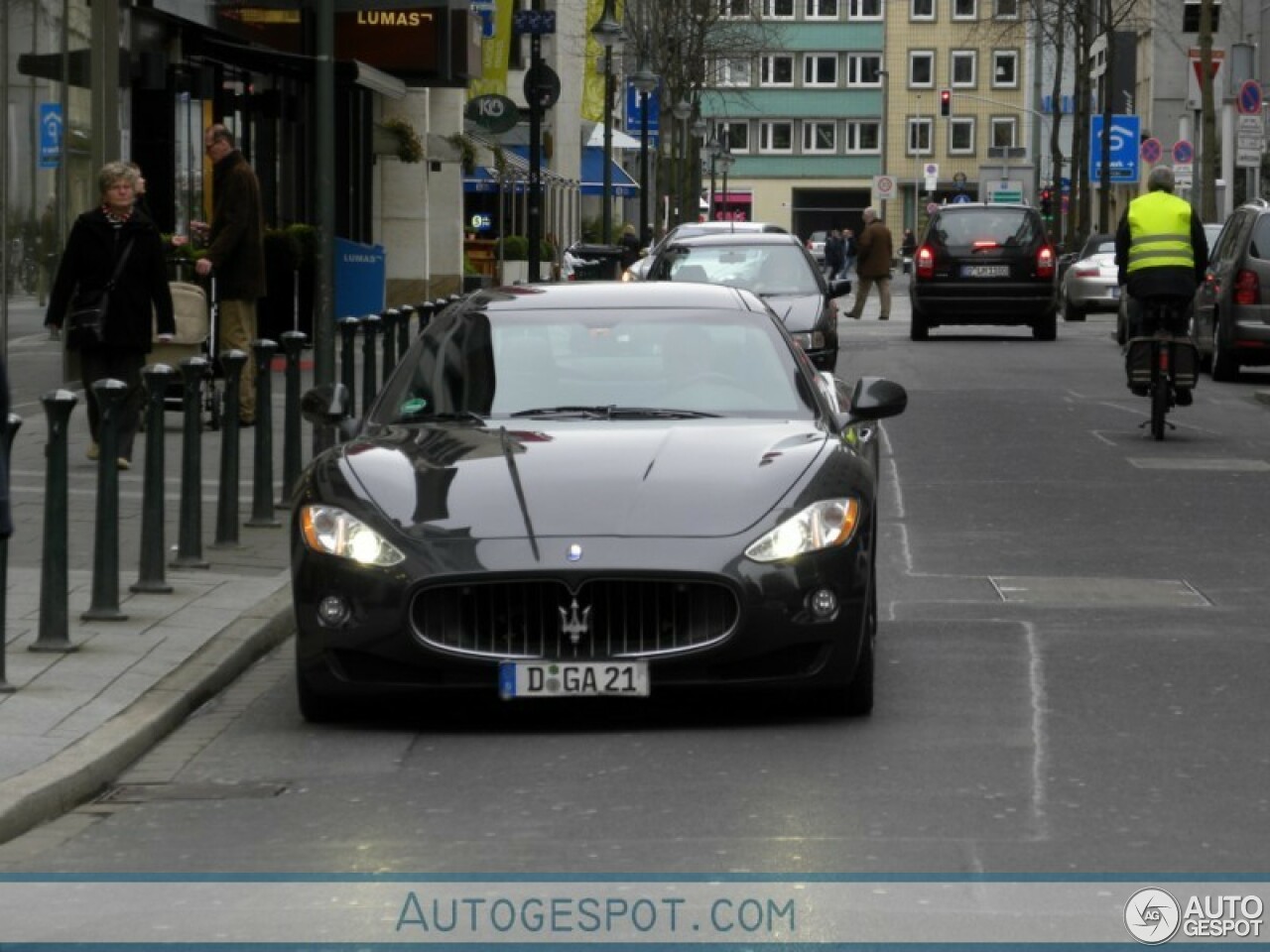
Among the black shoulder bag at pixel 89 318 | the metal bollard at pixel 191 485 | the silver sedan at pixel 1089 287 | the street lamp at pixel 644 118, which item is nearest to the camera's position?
the metal bollard at pixel 191 485

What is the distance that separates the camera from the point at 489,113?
32.1 meters

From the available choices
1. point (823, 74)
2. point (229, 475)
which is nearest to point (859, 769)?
point (229, 475)

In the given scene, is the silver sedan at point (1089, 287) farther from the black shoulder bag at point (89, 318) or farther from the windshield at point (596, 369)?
the windshield at point (596, 369)

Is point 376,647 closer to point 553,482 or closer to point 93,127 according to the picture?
point 553,482

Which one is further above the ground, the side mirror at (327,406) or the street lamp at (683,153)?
the street lamp at (683,153)

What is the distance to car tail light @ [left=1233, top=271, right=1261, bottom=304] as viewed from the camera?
2672 centimetres

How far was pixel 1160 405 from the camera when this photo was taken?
774 inches

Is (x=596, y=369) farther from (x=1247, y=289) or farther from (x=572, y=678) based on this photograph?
(x=1247, y=289)

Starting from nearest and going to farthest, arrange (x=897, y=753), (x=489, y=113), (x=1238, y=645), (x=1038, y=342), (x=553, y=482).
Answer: (x=897, y=753) → (x=553, y=482) → (x=1238, y=645) → (x=489, y=113) → (x=1038, y=342)

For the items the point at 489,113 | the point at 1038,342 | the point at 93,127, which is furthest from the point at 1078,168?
the point at 93,127

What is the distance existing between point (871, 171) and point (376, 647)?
137m

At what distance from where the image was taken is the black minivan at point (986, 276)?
3594 cm

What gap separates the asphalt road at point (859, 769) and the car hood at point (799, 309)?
11238 mm

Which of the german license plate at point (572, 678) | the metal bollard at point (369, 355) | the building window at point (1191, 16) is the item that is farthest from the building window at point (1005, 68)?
the german license plate at point (572, 678)
